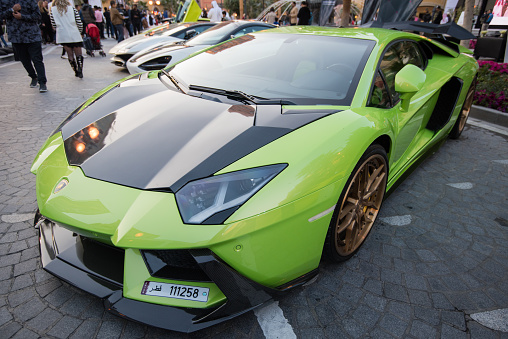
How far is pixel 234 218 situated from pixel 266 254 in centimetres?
21

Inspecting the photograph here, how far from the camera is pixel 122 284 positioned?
4.54 feet

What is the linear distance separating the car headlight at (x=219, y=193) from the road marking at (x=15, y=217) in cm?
160

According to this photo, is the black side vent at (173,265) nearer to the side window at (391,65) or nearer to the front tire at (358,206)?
the front tire at (358,206)

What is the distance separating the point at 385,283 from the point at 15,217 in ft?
8.00

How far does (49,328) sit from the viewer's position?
152cm

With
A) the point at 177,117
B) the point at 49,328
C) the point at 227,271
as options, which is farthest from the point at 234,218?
the point at 49,328

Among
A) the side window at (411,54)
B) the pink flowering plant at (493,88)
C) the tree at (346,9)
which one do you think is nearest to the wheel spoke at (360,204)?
the side window at (411,54)

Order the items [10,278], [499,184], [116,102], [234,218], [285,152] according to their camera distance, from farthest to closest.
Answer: [499,184] → [116,102] → [10,278] → [285,152] → [234,218]

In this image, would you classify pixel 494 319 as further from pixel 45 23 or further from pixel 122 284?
pixel 45 23

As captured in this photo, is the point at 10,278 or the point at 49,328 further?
the point at 10,278

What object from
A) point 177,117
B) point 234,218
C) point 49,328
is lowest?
point 49,328

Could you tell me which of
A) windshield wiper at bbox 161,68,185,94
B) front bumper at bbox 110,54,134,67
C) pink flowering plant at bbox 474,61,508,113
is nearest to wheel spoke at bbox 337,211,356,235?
windshield wiper at bbox 161,68,185,94

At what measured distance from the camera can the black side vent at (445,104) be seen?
2.98m

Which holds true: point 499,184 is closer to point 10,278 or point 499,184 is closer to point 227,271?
point 227,271
